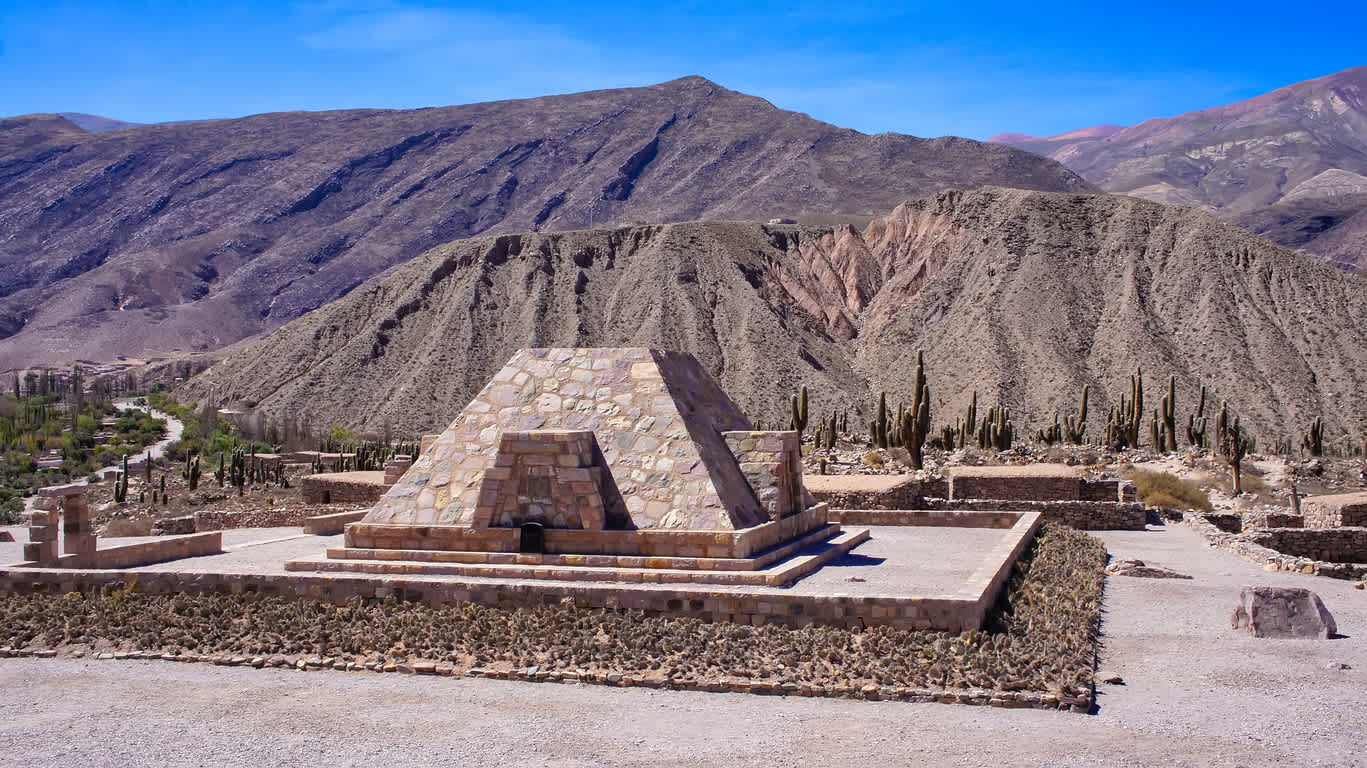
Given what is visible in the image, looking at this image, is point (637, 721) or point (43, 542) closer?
point (637, 721)

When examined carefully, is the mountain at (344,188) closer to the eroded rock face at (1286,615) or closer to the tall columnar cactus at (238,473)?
the tall columnar cactus at (238,473)

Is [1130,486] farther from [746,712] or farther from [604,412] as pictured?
[746,712]

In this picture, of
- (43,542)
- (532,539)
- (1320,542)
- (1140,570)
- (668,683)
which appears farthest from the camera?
(1320,542)

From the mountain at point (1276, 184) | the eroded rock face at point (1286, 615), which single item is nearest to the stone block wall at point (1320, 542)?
the eroded rock face at point (1286, 615)

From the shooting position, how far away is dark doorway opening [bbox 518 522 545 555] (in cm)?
1246

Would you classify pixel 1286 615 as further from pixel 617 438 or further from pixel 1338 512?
pixel 1338 512

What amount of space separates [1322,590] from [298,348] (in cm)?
6710

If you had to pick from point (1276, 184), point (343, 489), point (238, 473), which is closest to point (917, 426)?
point (343, 489)

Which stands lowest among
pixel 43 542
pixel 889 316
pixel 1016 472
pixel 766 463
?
pixel 43 542

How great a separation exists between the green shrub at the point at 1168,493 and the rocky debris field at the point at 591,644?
14065 mm

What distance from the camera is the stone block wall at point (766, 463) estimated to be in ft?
45.4

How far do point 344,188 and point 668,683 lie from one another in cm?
13593

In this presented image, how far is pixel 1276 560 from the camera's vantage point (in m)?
15.7

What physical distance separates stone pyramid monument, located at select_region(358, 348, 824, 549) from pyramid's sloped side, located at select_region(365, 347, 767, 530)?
1 centimetres
